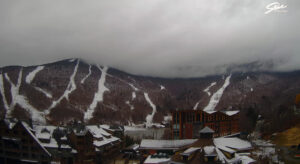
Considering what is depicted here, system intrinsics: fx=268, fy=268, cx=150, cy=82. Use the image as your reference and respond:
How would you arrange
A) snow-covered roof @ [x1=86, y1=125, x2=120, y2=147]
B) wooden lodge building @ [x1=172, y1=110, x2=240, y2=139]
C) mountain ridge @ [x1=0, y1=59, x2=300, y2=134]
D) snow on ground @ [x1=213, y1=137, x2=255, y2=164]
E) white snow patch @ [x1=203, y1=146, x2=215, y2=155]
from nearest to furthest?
white snow patch @ [x1=203, y1=146, x2=215, y2=155], snow on ground @ [x1=213, y1=137, x2=255, y2=164], snow-covered roof @ [x1=86, y1=125, x2=120, y2=147], wooden lodge building @ [x1=172, y1=110, x2=240, y2=139], mountain ridge @ [x1=0, y1=59, x2=300, y2=134]

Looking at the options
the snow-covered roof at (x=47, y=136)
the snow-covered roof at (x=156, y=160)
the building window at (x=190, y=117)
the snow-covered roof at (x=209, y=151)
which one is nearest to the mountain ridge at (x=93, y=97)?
the building window at (x=190, y=117)

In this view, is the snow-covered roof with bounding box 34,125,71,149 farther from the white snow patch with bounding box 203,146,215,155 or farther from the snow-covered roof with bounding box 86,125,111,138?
the white snow patch with bounding box 203,146,215,155

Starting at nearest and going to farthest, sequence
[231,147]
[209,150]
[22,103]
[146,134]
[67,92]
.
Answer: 1. [209,150]
2. [231,147]
3. [146,134]
4. [22,103]
5. [67,92]

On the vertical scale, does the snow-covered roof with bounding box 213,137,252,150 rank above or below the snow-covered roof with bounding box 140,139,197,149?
above

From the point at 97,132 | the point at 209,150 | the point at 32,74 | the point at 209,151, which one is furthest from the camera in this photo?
the point at 32,74

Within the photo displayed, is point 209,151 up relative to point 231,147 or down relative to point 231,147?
up

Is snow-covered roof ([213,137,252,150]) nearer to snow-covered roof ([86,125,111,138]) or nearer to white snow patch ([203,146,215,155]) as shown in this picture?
white snow patch ([203,146,215,155])

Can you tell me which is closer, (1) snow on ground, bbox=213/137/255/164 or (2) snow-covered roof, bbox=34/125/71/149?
(1) snow on ground, bbox=213/137/255/164

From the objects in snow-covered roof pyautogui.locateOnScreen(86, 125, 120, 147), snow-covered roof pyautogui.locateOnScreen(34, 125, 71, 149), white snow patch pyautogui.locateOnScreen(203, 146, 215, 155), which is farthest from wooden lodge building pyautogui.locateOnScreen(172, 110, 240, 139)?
white snow patch pyautogui.locateOnScreen(203, 146, 215, 155)

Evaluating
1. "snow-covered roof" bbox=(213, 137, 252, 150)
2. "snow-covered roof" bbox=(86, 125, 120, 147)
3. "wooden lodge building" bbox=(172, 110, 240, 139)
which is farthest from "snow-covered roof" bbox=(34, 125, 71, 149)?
"snow-covered roof" bbox=(213, 137, 252, 150)

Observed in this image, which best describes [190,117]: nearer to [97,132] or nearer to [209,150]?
[97,132]

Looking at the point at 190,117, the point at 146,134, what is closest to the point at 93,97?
→ the point at 146,134

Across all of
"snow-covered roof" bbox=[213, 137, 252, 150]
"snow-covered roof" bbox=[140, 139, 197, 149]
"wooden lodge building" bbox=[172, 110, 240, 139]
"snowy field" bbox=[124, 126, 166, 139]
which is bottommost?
"snowy field" bbox=[124, 126, 166, 139]

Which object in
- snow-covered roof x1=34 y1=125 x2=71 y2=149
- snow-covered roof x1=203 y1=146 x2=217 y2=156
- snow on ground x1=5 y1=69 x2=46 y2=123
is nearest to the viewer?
snow-covered roof x1=203 y1=146 x2=217 y2=156
